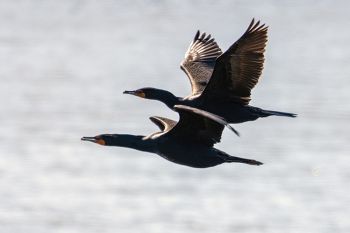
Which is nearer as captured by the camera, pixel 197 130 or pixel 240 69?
pixel 197 130

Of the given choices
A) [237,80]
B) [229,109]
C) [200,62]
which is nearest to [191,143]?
[229,109]

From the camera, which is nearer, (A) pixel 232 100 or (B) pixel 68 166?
(A) pixel 232 100

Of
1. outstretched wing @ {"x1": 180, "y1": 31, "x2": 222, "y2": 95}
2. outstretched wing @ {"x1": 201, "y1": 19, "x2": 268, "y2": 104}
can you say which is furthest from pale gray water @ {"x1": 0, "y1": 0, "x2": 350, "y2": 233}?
outstretched wing @ {"x1": 201, "y1": 19, "x2": 268, "y2": 104}

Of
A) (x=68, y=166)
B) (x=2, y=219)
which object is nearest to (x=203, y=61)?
(x=2, y=219)

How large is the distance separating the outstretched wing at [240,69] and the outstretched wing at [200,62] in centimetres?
167

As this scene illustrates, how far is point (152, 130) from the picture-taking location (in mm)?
27297

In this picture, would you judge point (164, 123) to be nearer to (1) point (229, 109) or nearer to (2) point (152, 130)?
(1) point (229, 109)

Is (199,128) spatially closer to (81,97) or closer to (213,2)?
(81,97)

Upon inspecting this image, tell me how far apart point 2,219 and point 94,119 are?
783 centimetres

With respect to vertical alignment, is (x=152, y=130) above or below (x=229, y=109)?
above

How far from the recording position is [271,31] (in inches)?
1708

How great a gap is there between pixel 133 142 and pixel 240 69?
1.49 meters

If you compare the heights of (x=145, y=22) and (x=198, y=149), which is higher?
(x=145, y=22)

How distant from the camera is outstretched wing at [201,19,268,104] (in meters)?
14.1
